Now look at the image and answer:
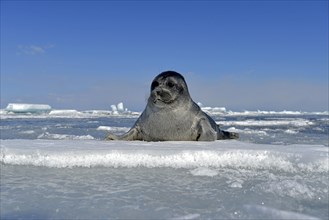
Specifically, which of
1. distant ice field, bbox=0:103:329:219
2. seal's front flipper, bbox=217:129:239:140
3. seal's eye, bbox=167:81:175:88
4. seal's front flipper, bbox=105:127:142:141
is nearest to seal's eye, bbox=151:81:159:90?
seal's eye, bbox=167:81:175:88

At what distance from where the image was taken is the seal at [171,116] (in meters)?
4.69

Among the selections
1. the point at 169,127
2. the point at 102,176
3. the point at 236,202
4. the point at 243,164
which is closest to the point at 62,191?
the point at 102,176

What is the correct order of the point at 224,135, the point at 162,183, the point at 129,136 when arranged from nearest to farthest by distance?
the point at 162,183 < the point at 129,136 < the point at 224,135

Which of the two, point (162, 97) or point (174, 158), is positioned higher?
point (162, 97)

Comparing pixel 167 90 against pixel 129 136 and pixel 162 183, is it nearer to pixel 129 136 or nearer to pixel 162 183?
pixel 129 136

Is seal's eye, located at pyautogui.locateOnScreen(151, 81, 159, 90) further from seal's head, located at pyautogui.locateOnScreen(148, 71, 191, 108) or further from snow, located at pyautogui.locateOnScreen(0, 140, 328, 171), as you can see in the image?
snow, located at pyautogui.locateOnScreen(0, 140, 328, 171)

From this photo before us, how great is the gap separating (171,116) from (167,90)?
350 millimetres

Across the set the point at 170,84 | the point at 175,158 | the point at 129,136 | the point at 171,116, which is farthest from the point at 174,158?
the point at 129,136

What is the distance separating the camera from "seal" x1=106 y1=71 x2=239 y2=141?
185 inches

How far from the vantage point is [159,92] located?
15.3 ft

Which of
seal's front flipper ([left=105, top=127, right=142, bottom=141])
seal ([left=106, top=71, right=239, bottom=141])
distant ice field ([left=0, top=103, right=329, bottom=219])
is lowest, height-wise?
distant ice field ([left=0, top=103, right=329, bottom=219])

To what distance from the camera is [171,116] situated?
4727 mm

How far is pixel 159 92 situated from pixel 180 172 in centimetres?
217

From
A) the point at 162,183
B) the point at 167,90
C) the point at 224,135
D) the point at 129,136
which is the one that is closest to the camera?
the point at 162,183
